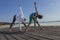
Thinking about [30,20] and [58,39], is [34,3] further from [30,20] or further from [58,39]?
[58,39]

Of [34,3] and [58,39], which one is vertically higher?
[34,3]

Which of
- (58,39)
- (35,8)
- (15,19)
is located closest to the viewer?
(58,39)

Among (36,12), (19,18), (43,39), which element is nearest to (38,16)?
(36,12)

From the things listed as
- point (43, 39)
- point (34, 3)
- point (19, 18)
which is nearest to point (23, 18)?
point (19, 18)

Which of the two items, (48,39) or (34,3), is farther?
(34,3)

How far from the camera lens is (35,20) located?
1437cm

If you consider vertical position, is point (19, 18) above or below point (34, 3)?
below

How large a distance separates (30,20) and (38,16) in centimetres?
59

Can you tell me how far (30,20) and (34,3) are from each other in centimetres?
113

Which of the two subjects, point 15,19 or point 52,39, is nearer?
point 52,39

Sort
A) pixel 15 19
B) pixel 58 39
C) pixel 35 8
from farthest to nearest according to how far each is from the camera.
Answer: pixel 15 19
pixel 35 8
pixel 58 39

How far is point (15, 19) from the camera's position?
1519 centimetres

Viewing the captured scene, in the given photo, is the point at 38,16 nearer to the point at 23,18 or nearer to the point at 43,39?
the point at 23,18

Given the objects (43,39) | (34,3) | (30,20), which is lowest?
(43,39)
